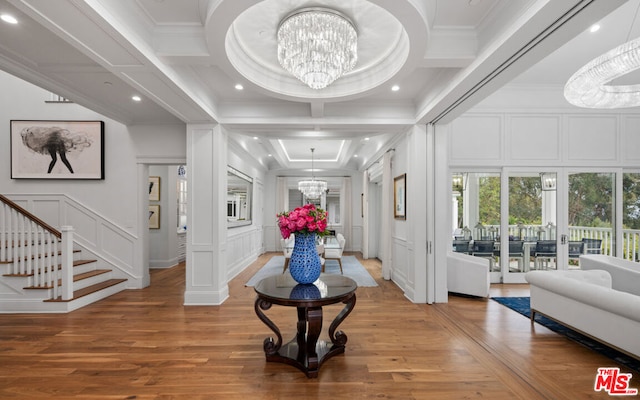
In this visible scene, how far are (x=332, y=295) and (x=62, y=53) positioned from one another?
3574 millimetres

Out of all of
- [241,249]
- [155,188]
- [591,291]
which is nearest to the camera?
[591,291]

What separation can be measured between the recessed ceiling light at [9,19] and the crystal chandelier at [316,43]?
2.14m

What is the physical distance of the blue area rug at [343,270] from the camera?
5606mm

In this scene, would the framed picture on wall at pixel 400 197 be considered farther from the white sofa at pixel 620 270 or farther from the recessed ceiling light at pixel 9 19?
the recessed ceiling light at pixel 9 19

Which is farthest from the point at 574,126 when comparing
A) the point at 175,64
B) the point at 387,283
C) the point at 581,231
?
the point at 175,64

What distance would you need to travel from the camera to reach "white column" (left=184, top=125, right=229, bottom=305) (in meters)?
4.25

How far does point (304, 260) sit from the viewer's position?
2.61 metres

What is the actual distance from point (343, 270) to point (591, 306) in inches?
174

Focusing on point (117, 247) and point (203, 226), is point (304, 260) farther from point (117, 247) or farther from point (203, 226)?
point (117, 247)

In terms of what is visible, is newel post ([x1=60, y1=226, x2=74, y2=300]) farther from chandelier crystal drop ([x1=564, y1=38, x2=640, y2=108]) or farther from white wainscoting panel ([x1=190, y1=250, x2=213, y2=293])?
chandelier crystal drop ([x1=564, y1=38, x2=640, y2=108])

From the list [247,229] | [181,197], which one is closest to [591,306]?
[247,229]

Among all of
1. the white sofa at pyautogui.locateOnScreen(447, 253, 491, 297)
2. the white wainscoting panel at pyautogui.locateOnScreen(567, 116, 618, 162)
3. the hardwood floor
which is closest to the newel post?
the hardwood floor

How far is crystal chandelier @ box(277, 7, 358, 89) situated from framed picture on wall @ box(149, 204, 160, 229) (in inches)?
224

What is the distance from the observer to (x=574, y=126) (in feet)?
17.1
